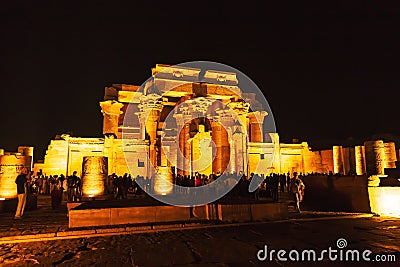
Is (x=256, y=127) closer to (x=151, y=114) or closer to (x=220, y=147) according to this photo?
(x=220, y=147)

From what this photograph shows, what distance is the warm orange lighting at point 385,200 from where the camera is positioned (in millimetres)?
8626

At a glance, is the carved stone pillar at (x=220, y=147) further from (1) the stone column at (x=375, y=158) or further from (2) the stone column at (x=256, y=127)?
(1) the stone column at (x=375, y=158)

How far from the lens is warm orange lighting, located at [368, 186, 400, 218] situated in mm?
8626

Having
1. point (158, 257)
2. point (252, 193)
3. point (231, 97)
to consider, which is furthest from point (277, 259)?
point (231, 97)

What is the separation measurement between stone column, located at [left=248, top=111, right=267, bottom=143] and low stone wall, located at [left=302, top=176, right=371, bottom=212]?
16111 millimetres

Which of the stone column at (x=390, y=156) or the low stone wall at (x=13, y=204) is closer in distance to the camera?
the low stone wall at (x=13, y=204)

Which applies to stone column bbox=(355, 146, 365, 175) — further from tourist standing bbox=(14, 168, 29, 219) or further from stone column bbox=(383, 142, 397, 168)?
tourist standing bbox=(14, 168, 29, 219)

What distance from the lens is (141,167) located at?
2050 cm

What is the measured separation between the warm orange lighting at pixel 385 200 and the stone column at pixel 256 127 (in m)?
19.8

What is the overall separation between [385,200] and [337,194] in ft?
8.09

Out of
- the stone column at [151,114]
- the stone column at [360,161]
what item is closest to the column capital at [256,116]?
the stone column at [151,114]

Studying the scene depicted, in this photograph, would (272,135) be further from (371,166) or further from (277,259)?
(277,259)

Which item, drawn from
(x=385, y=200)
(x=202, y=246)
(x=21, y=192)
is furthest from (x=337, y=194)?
(x=21, y=192)

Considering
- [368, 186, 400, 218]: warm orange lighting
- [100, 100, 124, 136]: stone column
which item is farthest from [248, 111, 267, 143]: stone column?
[368, 186, 400, 218]: warm orange lighting
